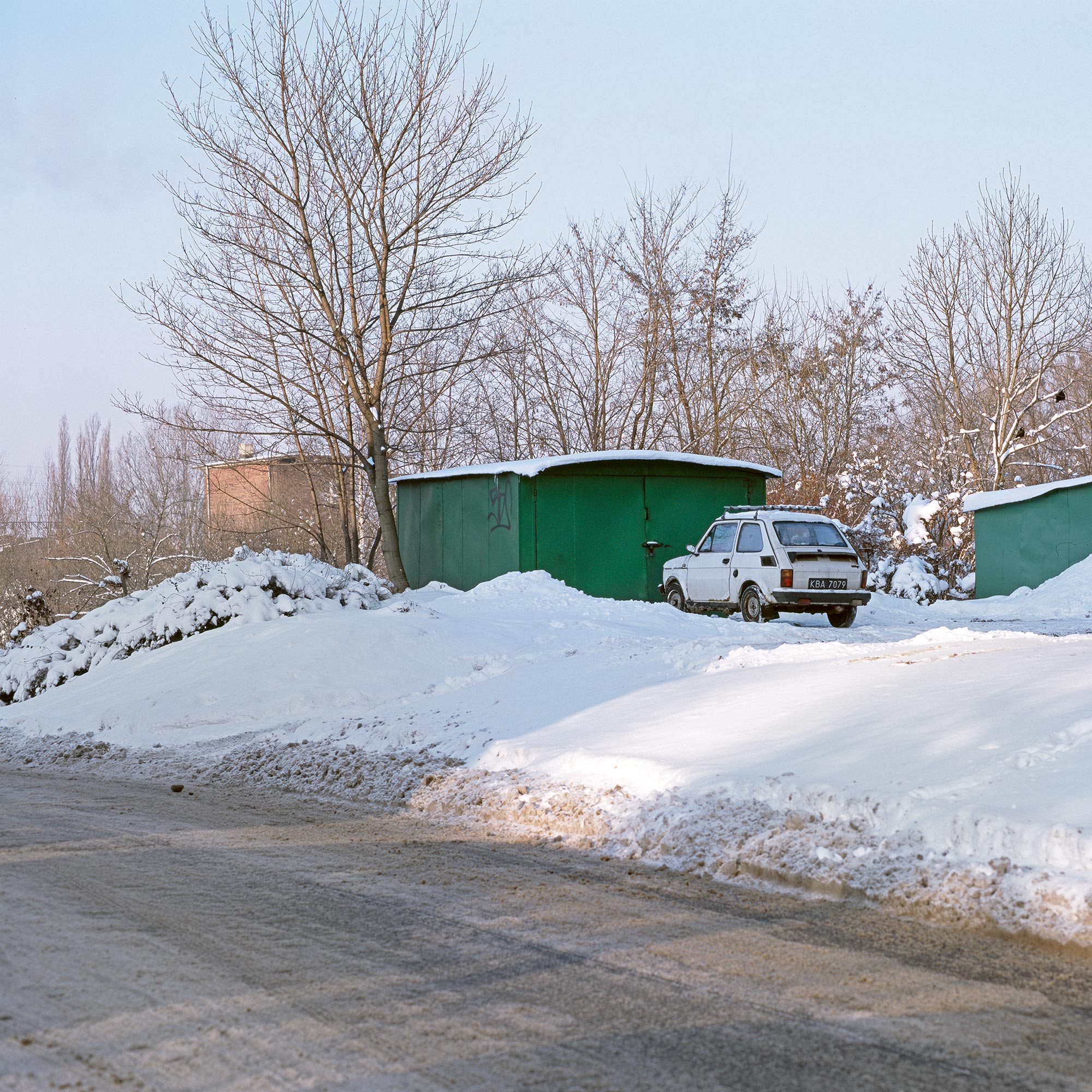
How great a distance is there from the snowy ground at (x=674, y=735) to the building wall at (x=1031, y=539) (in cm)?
1050

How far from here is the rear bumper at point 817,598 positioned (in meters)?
18.7

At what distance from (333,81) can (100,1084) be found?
24.3 meters

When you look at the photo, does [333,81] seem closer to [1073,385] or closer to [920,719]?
[920,719]

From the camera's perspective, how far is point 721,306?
1431 inches

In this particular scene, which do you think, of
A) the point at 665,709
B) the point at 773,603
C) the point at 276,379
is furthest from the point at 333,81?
the point at 665,709

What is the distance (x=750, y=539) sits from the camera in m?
19.5

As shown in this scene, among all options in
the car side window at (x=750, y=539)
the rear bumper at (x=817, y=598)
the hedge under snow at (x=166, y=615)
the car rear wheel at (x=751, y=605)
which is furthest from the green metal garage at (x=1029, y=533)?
→ the hedge under snow at (x=166, y=615)

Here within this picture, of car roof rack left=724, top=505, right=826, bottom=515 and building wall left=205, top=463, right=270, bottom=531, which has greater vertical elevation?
building wall left=205, top=463, right=270, bottom=531

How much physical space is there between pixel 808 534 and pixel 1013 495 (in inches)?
425

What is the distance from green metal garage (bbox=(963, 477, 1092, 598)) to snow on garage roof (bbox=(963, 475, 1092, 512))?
0.06 feet

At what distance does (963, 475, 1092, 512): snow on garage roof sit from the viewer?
26328mm

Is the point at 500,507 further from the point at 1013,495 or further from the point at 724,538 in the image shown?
the point at 1013,495

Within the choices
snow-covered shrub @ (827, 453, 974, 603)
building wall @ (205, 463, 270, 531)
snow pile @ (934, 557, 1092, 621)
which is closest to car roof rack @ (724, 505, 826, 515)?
snow pile @ (934, 557, 1092, 621)

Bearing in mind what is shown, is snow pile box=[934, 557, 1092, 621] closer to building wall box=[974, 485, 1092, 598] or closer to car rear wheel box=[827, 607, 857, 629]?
building wall box=[974, 485, 1092, 598]
